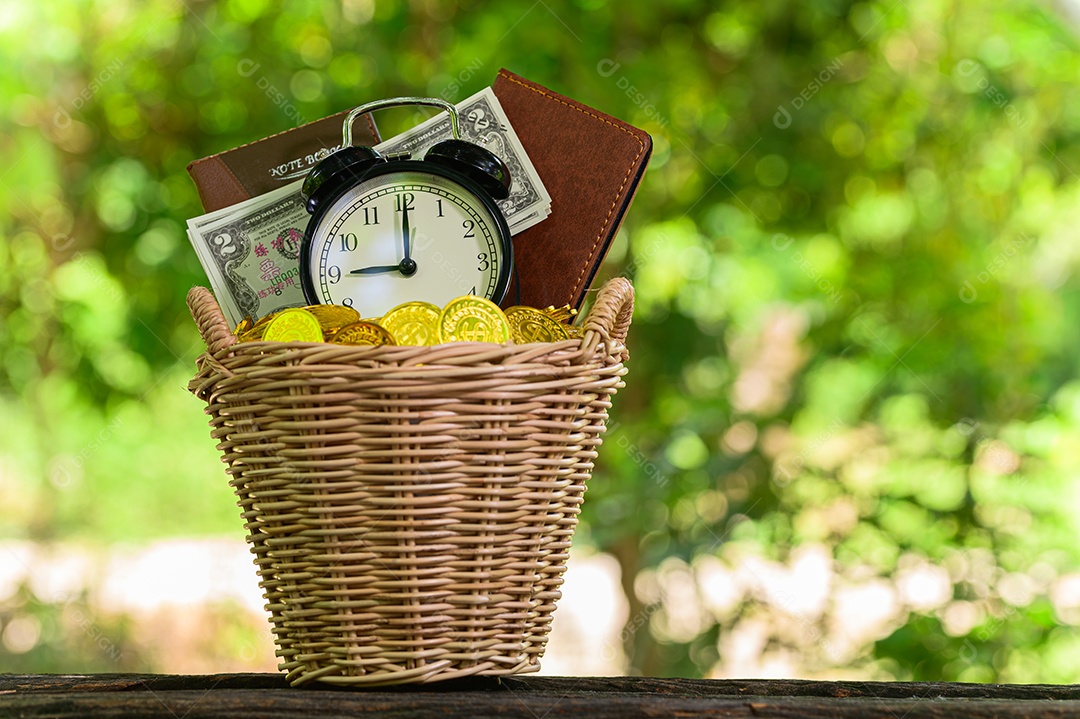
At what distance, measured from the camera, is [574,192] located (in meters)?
1.07

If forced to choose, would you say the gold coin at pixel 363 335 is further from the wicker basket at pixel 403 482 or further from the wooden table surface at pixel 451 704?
the wooden table surface at pixel 451 704

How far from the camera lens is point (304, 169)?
3.69 feet

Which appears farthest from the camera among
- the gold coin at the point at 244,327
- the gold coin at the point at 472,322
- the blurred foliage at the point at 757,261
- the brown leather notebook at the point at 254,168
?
the blurred foliage at the point at 757,261

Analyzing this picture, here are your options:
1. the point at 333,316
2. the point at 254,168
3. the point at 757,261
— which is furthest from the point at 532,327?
the point at 757,261

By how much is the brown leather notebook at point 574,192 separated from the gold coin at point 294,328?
224 mm

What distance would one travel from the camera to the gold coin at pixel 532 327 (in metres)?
0.93

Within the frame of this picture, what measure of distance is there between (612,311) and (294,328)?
0.29 metres

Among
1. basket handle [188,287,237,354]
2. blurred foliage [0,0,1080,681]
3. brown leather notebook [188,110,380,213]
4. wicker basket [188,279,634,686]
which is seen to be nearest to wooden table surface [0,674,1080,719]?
wicker basket [188,279,634,686]

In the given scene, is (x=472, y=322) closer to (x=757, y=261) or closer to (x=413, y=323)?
(x=413, y=323)

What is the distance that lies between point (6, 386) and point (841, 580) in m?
2.17

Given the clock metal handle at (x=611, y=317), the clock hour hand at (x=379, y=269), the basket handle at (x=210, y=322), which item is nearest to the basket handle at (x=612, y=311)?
the clock metal handle at (x=611, y=317)

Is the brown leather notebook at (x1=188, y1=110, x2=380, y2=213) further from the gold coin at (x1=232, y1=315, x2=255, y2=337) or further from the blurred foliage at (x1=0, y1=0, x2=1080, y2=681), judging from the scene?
the blurred foliage at (x1=0, y1=0, x2=1080, y2=681)

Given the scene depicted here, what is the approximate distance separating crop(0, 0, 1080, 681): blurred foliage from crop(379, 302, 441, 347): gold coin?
1190mm

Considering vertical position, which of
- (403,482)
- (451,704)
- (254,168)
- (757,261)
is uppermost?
(757,261)
